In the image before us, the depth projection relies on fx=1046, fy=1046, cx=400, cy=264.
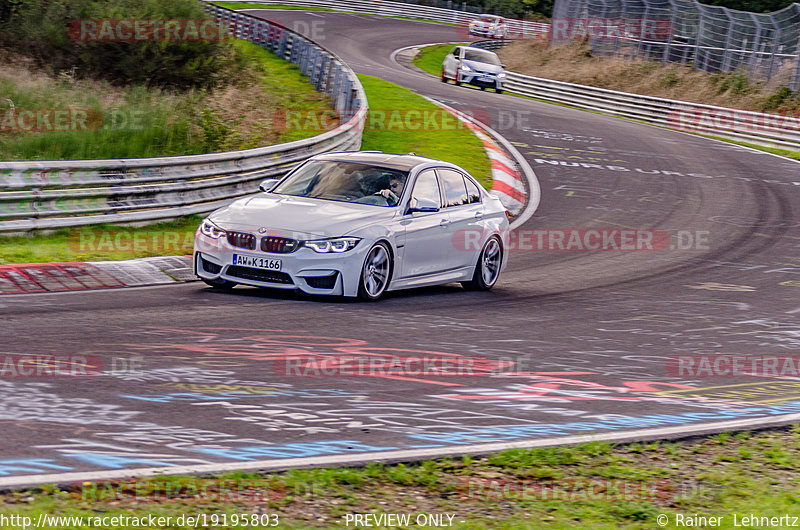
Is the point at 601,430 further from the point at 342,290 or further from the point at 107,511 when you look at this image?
the point at 342,290

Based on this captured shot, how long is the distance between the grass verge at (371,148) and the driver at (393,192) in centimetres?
299

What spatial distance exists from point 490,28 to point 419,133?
42496 millimetres

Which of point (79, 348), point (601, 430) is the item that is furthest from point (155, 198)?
point (601, 430)

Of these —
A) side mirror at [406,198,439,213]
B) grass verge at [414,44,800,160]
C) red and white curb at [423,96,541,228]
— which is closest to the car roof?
side mirror at [406,198,439,213]

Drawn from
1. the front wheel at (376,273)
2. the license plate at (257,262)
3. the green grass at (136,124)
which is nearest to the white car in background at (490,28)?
the green grass at (136,124)

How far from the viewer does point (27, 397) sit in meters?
6.10

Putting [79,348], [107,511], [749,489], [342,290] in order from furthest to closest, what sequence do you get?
[342,290] → [79,348] → [749,489] → [107,511]

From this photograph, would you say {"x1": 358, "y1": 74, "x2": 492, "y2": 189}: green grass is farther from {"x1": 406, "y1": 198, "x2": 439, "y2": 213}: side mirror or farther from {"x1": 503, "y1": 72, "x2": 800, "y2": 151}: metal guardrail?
{"x1": 503, "y1": 72, "x2": 800, "y2": 151}: metal guardrail

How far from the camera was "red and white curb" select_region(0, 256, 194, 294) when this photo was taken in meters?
10.1

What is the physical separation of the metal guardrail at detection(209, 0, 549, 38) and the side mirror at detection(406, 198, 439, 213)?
54.8m

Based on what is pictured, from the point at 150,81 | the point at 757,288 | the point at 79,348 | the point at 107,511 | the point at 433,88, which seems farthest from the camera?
the point at 433,88

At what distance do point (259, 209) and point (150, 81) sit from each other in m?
17.7

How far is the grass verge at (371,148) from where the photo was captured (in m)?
12.1

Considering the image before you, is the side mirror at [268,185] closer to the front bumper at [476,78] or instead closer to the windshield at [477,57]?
the front bumper at [476,78]
